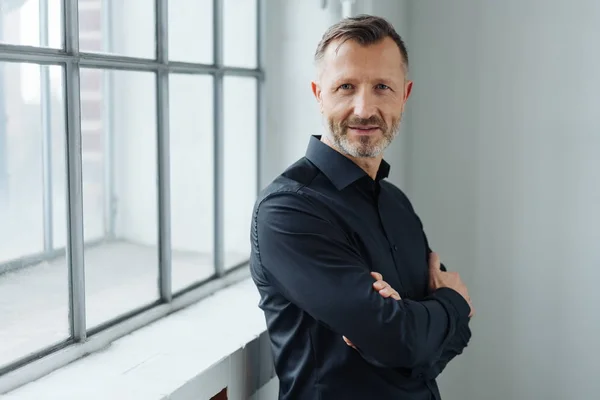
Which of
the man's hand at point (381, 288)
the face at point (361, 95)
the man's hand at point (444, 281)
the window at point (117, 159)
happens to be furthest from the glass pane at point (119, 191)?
the man's hand at point (444, 281)

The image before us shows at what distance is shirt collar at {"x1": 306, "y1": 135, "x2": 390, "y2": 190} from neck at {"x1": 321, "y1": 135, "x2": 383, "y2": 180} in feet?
0.04

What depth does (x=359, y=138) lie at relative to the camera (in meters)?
1.73

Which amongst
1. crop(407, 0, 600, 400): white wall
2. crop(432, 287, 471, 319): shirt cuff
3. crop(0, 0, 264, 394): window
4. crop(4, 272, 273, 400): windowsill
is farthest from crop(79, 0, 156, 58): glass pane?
crop(407, 0, 600, 400): white wall

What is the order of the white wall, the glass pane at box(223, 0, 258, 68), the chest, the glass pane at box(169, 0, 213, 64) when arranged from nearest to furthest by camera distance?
the chest < the glass pane at box(169, 0, 213, 64) < the glass pane at box(223, 0, 258, 68) < the white wall

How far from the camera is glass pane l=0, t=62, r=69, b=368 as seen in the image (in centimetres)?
155

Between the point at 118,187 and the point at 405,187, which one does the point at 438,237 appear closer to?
the point at 405,187

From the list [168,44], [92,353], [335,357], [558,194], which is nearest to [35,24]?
[168,44]

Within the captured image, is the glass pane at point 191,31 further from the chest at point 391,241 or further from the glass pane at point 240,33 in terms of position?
the chest at point 391,241

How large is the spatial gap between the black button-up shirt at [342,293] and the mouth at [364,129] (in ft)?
0.23

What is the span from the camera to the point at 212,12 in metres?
2.26

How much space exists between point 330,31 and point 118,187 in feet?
2.28

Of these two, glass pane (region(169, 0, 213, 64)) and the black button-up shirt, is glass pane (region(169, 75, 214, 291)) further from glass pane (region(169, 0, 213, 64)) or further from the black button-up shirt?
the black button-up shirt

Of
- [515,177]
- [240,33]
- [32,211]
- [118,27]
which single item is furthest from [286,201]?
[515,177]

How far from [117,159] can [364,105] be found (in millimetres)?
693
